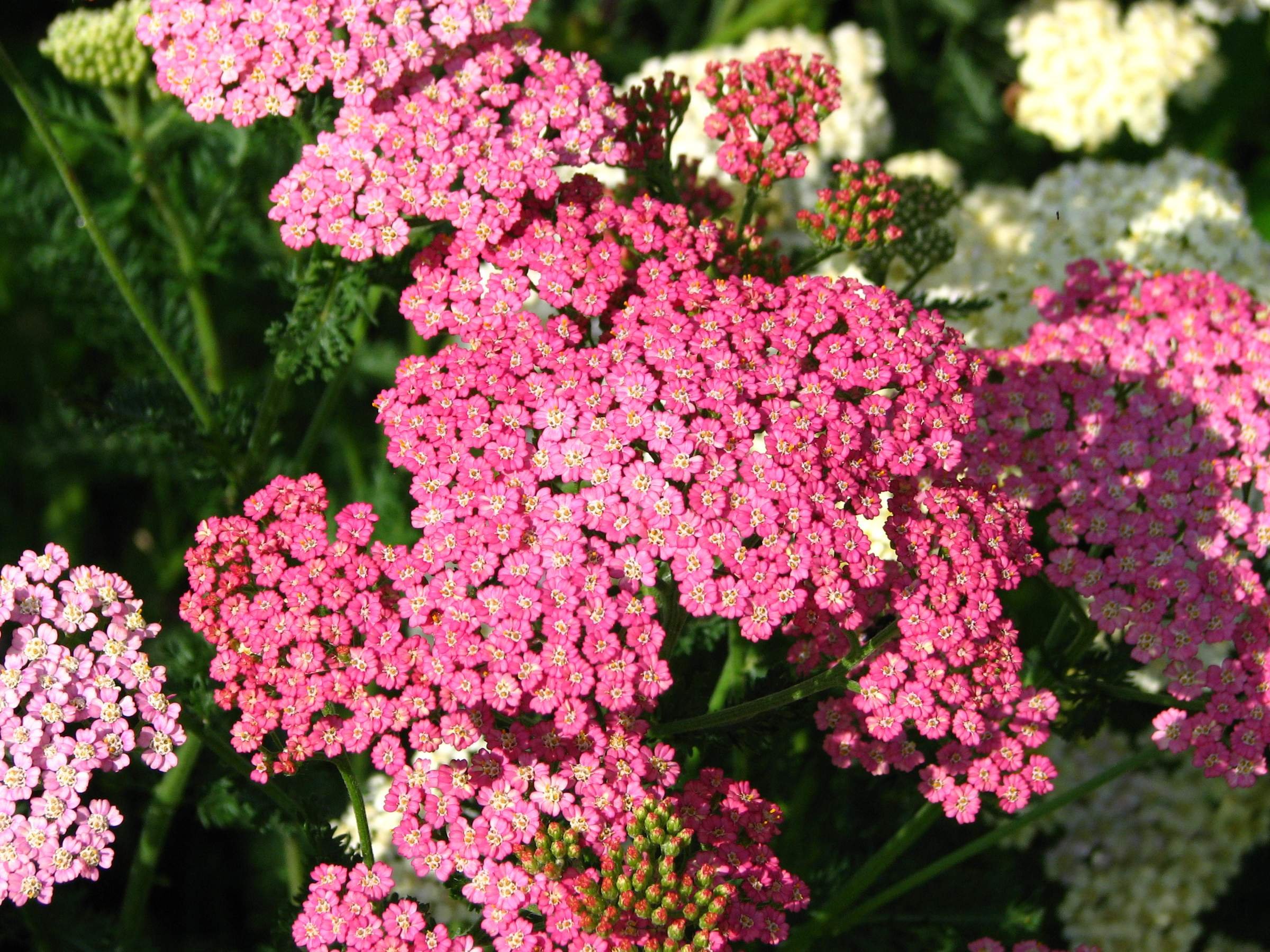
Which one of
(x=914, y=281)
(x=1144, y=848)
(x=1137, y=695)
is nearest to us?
(x=1137, y=695)

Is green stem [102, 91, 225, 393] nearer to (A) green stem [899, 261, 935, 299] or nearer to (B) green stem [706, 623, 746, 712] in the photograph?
(B) green stem [706, 623, 746, 712]

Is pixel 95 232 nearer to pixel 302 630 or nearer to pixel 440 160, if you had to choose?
pixel 440 160

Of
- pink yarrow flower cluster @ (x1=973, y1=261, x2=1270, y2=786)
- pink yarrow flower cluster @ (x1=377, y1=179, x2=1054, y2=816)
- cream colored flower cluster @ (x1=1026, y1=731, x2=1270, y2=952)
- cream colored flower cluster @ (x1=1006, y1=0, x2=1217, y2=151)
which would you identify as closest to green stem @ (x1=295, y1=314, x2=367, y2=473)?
pink yarrow flower cluster @ (x1=377, y1=179, x2=1054, y2=816)

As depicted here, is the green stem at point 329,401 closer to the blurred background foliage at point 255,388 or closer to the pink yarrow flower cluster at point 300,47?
the blurred background foliage at point 255,388

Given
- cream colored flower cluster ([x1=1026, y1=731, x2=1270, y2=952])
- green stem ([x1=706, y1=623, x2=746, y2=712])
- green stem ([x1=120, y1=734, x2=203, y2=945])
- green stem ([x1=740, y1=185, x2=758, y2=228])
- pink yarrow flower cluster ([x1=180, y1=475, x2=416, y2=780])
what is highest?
green stem ([x1=740, y1=185, x2=758, y2=228])

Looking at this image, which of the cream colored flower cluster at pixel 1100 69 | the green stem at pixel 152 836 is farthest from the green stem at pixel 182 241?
the cream colored flower cluster at pixel 1100 69

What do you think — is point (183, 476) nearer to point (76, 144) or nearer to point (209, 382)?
point (209, 382)

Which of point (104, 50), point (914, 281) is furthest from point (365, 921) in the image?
point (104, 50)
